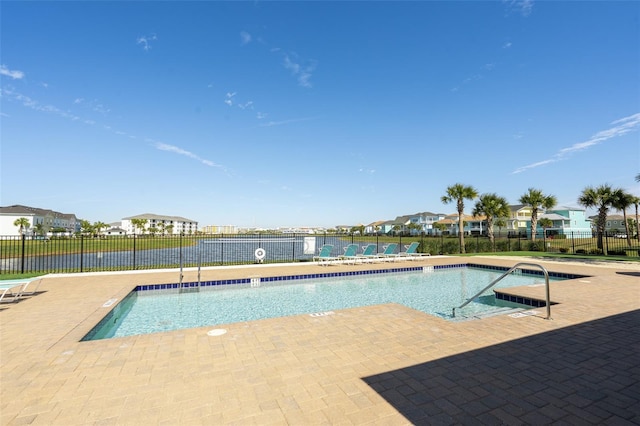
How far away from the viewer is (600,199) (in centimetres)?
1972

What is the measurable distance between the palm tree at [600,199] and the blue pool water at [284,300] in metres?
12.9

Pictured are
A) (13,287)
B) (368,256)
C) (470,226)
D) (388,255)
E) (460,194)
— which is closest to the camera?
(13,287)

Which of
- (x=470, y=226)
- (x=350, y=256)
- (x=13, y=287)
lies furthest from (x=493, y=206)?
(x=470, y=226)

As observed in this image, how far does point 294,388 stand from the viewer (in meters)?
2.86

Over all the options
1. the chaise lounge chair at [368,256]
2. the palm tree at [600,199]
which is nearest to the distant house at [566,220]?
the palm tree at [600,199]

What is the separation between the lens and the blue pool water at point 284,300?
629 centimetres

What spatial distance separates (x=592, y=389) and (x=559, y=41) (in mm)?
13604

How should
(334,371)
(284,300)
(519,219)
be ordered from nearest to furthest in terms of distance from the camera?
(334,371) → (284,300) → (519,219)

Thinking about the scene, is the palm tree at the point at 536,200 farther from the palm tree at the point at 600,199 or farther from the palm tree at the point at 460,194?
the palm tree at the point at 460,194

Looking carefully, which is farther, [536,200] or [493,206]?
[493,206]

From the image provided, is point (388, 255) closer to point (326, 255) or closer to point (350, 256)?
Answer: point (350, 256)

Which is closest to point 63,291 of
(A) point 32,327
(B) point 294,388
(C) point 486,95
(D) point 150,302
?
(D) point 150,302

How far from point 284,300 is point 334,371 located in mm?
5133

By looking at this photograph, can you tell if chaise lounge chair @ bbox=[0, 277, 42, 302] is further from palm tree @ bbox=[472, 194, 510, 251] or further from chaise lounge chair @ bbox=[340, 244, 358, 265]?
palm tree @ bbox=[472, 194, 510, 251]
